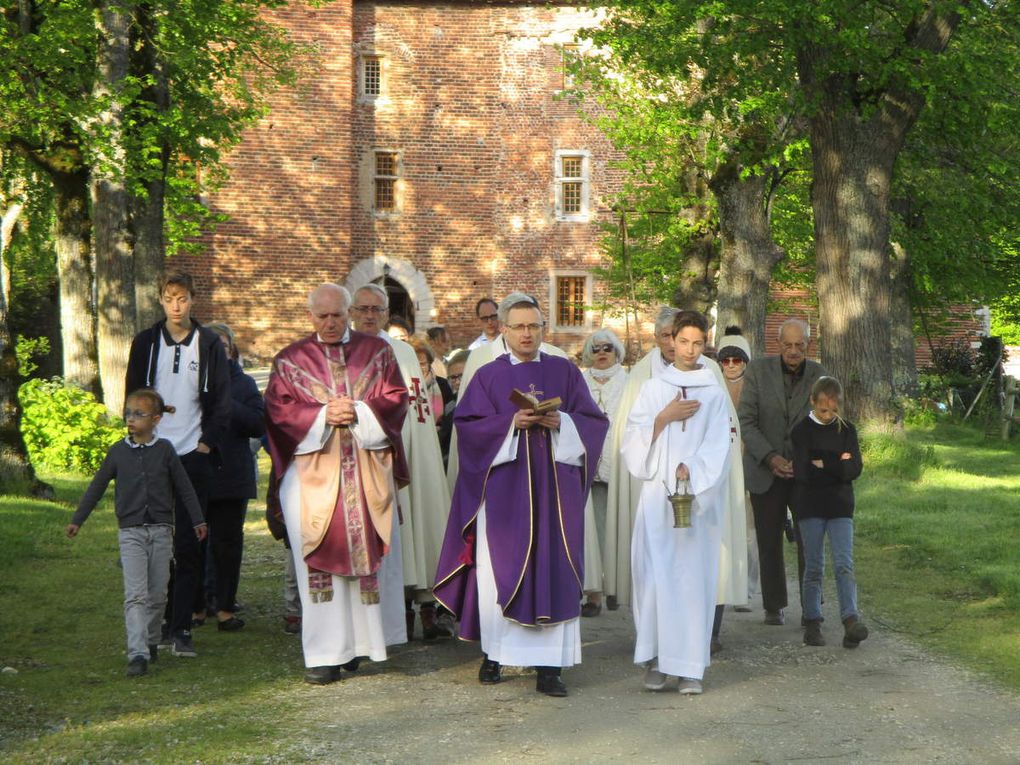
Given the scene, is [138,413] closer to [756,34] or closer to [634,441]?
[634,441]

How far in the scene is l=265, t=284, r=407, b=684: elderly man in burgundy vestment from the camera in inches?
317

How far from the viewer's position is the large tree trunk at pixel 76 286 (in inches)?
794

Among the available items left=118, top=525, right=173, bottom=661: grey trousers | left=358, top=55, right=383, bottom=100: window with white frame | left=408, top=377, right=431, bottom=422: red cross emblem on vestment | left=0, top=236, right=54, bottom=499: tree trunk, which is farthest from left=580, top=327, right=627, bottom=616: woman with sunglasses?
left=358, top=55, right=383, bottom=100: window with white frame

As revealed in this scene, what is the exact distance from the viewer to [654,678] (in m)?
7.70

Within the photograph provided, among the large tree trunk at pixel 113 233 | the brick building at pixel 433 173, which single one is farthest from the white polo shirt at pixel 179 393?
the brick building at pixel 433 173

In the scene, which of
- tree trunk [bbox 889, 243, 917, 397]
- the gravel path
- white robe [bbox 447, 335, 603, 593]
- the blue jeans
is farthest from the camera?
tree trunk [bbox 889, 243, 917, 397]

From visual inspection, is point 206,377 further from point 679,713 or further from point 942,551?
point 942,551

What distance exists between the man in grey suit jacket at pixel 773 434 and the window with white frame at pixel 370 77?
105ft

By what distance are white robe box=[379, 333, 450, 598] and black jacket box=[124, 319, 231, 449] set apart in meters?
1.05

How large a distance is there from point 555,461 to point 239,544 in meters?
2.68

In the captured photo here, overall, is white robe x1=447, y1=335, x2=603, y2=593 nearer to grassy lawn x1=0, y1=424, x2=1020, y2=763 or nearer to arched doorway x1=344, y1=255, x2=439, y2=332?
grassy lawn x1=0, y1=424, x2=1020, y2=763

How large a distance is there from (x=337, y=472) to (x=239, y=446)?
5.86ft

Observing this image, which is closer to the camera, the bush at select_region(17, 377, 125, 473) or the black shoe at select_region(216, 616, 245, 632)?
the black shoe at select_region(216, 616, 245, 632)

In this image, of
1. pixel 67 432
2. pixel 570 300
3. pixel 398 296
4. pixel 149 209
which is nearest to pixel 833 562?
pixel 67 432
